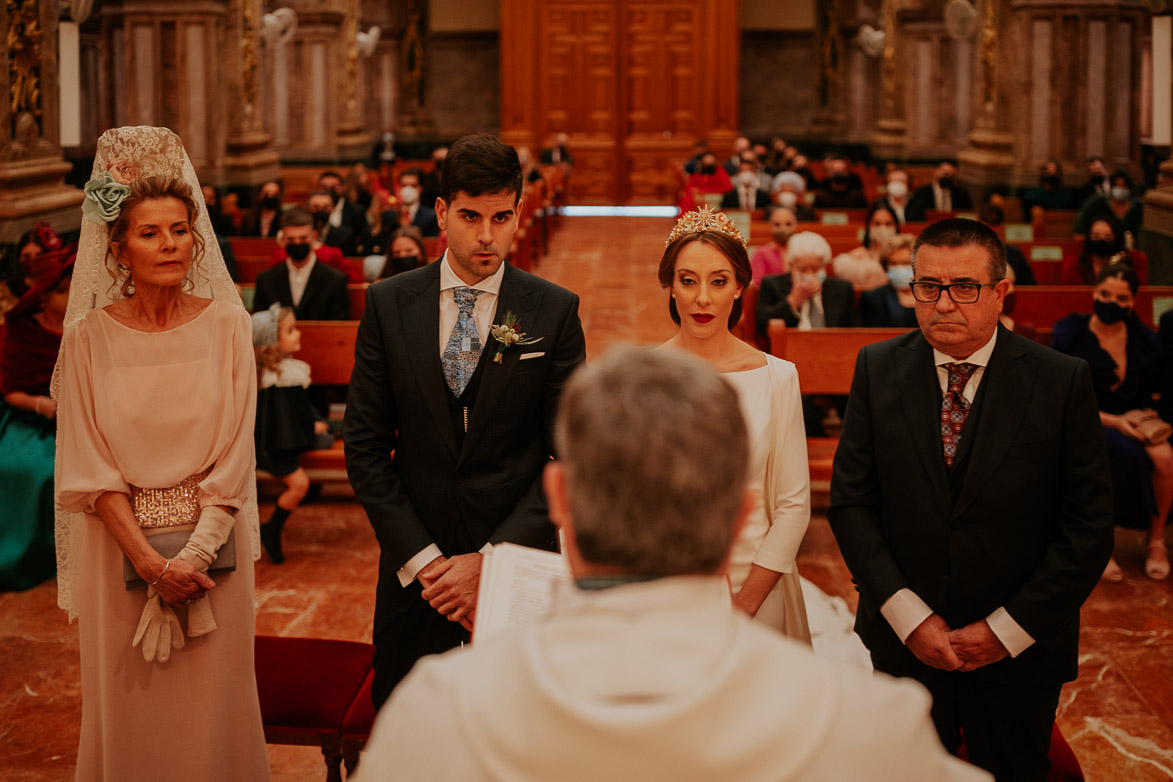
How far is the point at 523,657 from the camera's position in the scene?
4.04 ft

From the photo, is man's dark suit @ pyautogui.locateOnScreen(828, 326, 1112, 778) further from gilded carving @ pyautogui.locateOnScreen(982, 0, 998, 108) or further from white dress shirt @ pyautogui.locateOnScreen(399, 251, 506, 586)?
gilded carving @ pyautogui.locateOnScreen(982, 0, 998, 108)

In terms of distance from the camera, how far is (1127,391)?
556cm

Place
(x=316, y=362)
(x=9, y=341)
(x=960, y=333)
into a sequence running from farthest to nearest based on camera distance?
(x=316, y=362) < (x=9, y=341) < (x=960, y=333)

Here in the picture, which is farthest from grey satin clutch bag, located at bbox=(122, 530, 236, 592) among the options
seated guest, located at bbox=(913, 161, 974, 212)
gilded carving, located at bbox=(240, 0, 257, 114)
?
gilded carving, located at bbox=(240, 0, 257, 114)

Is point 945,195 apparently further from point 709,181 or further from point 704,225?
point 704,225

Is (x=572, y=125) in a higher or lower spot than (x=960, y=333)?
higher

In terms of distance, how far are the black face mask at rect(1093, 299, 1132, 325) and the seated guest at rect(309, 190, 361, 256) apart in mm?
6027

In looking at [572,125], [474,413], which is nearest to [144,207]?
[474,413]

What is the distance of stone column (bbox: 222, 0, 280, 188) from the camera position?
12281 mm

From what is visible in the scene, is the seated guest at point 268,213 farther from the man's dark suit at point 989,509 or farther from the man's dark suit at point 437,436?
the man's dark suit at point 989,509

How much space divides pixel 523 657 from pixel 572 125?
21240 millimetres

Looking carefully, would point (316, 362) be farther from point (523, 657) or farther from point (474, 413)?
point (523, 657)

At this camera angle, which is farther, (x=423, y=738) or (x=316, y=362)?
(x=316, y=362)

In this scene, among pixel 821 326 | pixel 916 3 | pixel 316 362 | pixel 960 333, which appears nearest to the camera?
pixel 960 333
